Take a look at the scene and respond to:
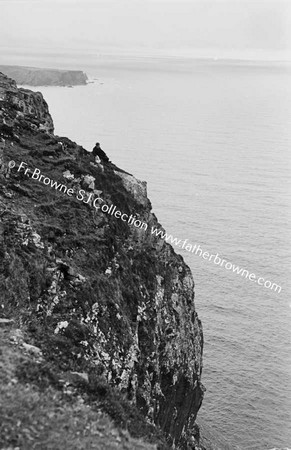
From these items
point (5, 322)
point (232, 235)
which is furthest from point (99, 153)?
point (232, 235)

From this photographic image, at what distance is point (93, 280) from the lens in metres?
26.7

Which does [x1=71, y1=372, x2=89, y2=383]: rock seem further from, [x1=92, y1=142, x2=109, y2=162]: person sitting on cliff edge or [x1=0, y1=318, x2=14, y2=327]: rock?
[x1=92, y1=142, x2=109, y2=162]: person sitting on cliff edge

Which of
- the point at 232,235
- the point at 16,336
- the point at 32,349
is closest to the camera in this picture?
the point at 32,349

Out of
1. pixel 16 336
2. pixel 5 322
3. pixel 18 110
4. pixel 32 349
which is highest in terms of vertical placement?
pixel 18 110

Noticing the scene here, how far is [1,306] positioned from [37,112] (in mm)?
23298

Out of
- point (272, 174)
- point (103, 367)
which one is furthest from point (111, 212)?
point (272, 174)

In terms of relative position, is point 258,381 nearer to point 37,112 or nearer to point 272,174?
point 37,112

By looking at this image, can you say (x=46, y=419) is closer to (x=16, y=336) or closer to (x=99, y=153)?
(x=16, y=336)

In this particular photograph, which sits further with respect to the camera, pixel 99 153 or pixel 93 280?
pixel 99 153

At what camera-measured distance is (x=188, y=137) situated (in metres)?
140

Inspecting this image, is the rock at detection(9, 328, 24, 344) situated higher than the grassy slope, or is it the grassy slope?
the rock at detection(9, 328, 24, 344)

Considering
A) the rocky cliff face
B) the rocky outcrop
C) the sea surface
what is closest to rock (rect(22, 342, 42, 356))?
the rocky cliff face

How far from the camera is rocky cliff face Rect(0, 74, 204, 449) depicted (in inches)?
921

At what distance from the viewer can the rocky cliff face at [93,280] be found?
76.7 ft
